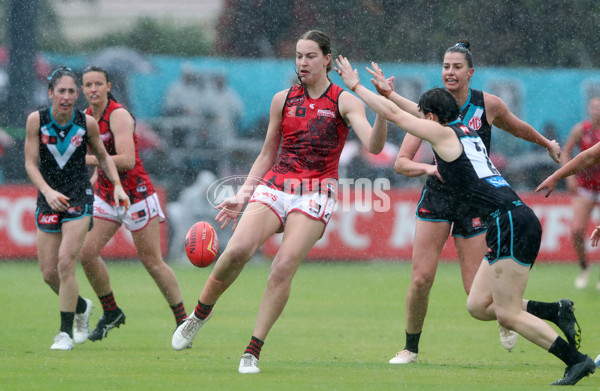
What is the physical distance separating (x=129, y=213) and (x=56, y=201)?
88cm

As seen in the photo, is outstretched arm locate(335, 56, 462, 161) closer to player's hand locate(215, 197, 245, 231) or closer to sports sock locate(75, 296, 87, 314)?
player's hand locate(215, 197, 245, 231)

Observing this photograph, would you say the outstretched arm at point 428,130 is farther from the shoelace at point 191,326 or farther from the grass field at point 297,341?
the shoelace at point 191,326

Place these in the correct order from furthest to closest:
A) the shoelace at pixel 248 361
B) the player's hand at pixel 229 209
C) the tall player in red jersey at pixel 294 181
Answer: the player's hand at pixel 229 209
the tall player in red jersey at pixel 294 181
the shoelace at pixel 248 361

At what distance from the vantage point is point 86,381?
6297mm

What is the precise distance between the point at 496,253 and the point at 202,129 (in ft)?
41.9

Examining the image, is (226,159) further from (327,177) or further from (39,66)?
(327,177)

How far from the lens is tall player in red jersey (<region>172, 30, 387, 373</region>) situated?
6.83 meters

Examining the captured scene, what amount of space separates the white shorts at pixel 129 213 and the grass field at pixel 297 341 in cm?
109

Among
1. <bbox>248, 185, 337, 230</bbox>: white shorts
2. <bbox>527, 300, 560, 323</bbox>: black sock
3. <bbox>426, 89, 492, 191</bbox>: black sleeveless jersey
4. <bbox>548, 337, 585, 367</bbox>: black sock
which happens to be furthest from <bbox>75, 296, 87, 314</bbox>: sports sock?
<bbox>548, 337, 585, 367</bbox>: black sock

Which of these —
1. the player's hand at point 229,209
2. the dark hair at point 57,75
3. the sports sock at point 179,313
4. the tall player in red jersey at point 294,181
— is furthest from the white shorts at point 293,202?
the dark hair at point 57,75

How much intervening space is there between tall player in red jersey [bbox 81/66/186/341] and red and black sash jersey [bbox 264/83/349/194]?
1.94 m

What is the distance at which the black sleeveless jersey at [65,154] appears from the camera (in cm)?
838

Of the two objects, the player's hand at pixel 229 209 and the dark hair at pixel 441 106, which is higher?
the dark hair at pixel 441 106

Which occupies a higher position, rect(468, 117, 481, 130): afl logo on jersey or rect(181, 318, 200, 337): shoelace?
rect(468, 117, 481, 130): afl logo on jersey
